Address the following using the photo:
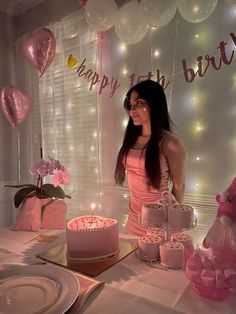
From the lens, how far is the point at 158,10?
5.52ft

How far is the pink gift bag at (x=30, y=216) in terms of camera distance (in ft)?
4.21

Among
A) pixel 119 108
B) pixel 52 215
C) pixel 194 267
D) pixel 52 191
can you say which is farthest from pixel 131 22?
pixel 194 267

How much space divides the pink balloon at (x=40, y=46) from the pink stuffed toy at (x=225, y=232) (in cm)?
199

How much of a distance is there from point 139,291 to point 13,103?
228 centimetres

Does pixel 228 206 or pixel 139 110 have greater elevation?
pixel 139 110

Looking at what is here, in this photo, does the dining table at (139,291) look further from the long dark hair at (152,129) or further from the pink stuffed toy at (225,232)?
the long dark hair at (152,129)

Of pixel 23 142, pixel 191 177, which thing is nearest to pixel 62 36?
pixel 23 142

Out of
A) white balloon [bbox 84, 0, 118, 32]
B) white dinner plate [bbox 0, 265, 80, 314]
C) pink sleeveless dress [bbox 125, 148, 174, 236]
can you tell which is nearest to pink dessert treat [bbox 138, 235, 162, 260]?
white dinner plate [bbox 0, 265, 80, 314]

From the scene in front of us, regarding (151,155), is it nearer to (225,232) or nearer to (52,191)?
(52,191)

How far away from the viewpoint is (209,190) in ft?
6.50

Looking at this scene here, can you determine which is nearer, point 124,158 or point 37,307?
point 37,307

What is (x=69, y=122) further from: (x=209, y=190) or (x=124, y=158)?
(x=209, y=190)

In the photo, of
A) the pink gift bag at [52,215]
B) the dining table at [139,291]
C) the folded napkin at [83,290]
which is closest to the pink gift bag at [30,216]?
the pink gift bag at [52,215]

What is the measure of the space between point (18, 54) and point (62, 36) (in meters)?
0.79
